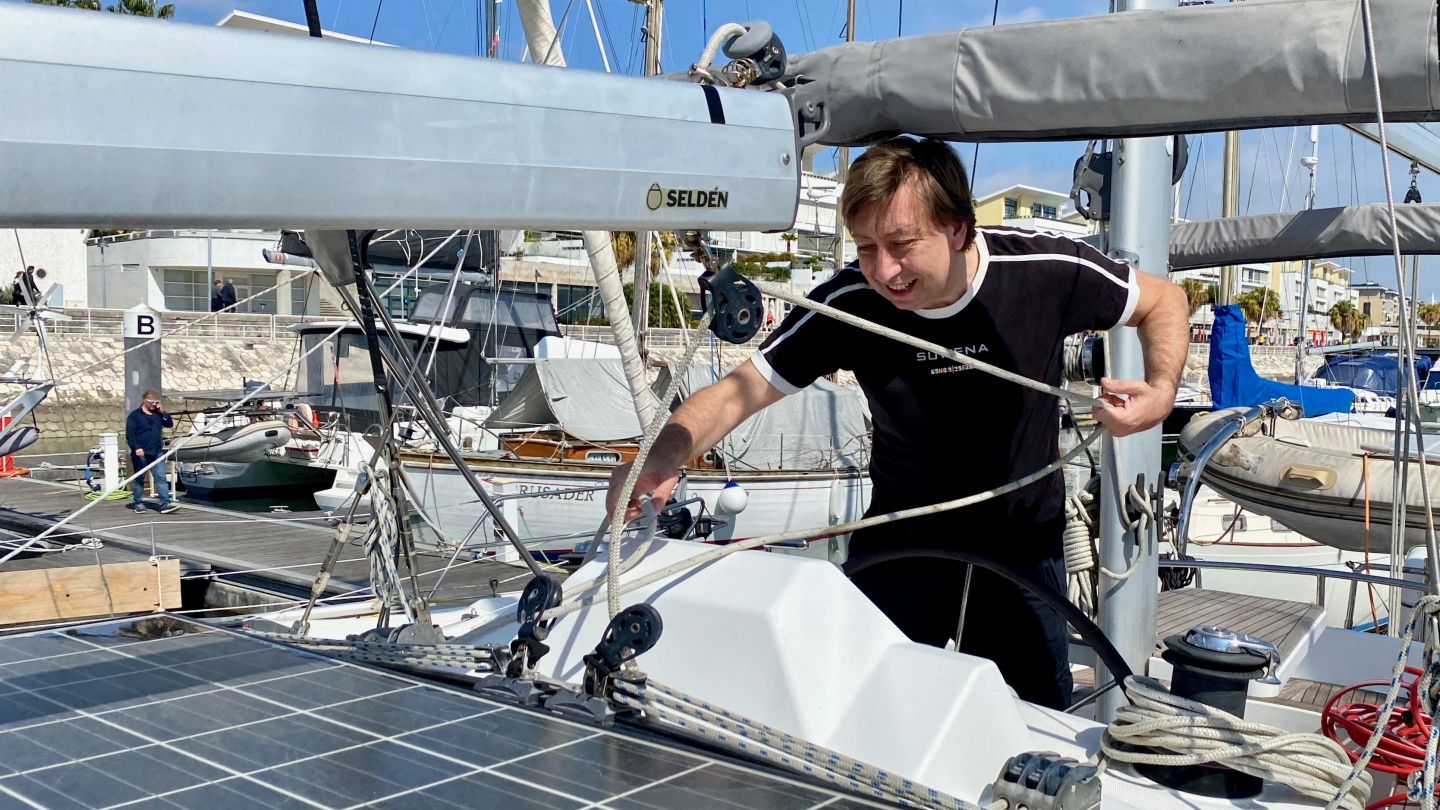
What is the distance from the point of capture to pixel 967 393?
98.3 inches

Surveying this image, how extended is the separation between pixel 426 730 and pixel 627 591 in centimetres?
39

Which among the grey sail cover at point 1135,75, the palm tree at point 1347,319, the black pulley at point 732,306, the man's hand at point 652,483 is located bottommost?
the man's hand at point 652,483

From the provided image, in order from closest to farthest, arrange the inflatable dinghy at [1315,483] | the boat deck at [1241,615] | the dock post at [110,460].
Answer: the boat deck at [1241,615] < the inflatable dinghy at [1315,483] < the dock post at [110,460]

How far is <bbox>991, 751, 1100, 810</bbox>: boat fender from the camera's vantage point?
1437 mm

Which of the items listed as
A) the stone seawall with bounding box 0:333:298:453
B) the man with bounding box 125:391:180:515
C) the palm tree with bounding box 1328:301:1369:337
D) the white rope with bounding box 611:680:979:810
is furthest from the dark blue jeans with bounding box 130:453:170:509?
the palm tree with bounding box 1328:301:1369:337

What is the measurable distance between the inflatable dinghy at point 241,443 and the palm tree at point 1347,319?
52.9 meters

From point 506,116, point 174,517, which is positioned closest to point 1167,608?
point 506,116

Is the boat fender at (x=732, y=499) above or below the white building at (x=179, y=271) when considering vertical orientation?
below

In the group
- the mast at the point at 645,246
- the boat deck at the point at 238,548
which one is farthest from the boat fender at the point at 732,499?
the boat deck at the point at 238,548

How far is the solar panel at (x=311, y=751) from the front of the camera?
1397 millimetres

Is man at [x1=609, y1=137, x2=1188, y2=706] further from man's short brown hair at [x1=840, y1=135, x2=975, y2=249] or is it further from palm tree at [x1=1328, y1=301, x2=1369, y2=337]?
palm tree at [x1=1328, y1=301, x2=1369, y2=337]

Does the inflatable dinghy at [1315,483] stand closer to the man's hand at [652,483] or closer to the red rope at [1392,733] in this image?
the red rope at [1392,733]

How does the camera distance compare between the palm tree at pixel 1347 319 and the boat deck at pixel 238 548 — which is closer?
the boat deck at pixel 238 548

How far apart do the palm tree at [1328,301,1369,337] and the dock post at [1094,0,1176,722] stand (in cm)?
5876
